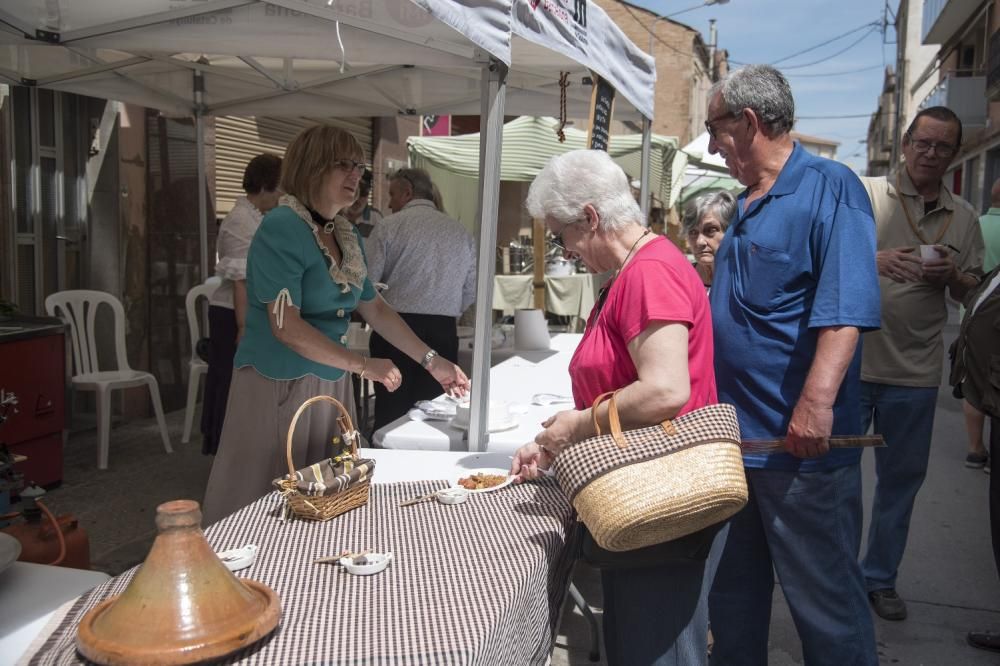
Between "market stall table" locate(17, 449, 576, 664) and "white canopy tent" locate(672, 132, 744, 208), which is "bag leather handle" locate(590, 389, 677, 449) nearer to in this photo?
"market stall table" locate(17, 449, 576, 664)

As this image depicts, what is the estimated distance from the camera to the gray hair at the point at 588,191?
6.46 feet

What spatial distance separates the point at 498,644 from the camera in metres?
1.51

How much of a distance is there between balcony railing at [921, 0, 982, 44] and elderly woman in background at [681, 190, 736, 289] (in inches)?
796

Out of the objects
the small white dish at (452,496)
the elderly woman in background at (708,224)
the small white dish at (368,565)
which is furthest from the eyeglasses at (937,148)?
the small white dish at (368,565)

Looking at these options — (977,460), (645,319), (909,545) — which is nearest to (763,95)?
(645,319)

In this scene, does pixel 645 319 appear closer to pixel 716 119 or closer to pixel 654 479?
pixel 654 479

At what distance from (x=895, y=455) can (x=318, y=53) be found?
296 centimetres

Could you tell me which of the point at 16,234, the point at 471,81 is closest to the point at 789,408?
the point at 471,81

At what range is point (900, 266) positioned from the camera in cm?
309

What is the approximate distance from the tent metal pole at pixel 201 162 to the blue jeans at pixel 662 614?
4.94 m

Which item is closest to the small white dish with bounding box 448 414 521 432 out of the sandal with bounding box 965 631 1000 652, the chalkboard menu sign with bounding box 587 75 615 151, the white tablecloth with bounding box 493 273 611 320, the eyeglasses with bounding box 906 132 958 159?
the chalkboard menu sign with bounding box 587 75 615 151

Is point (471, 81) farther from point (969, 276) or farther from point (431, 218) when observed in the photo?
point (969, 276)

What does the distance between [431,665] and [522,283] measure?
8.38 meters

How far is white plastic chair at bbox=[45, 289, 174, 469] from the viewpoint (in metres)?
5.31
